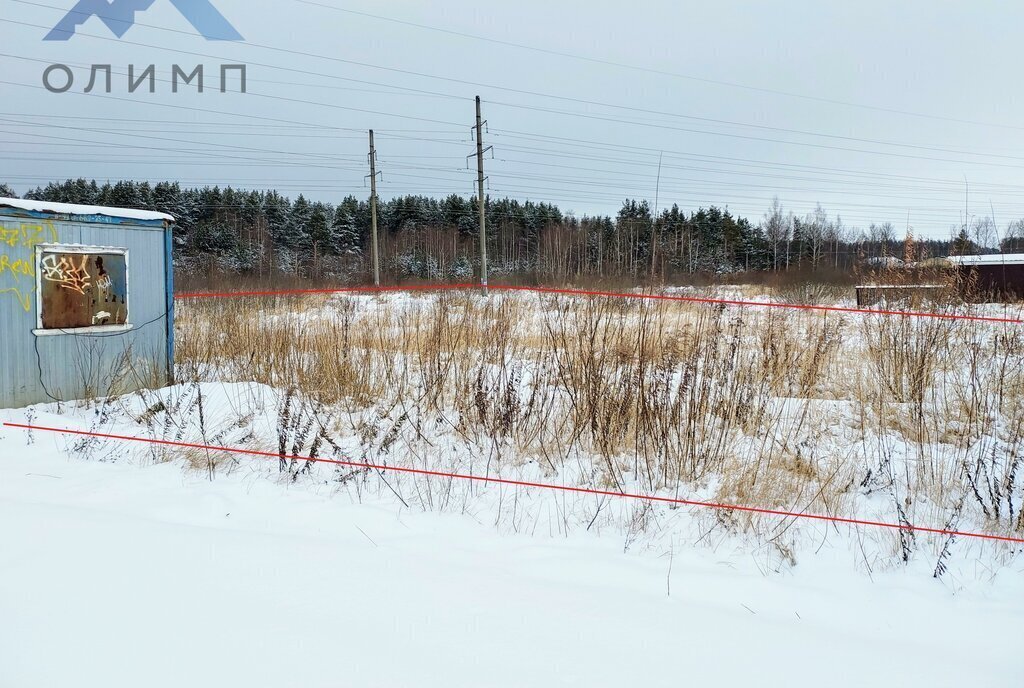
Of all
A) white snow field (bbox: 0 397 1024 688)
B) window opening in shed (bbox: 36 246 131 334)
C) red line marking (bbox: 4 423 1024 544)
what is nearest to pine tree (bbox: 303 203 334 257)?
window opening in shed (bbox: 36 246 131 334)

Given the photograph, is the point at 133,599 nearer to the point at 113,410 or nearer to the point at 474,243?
the point at 113,410

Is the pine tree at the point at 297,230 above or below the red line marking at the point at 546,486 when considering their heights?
above

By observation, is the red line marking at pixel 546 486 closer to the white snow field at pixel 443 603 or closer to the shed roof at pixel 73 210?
the white snow field at pixel 443 603

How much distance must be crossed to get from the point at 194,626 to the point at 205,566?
A: 0.47 m

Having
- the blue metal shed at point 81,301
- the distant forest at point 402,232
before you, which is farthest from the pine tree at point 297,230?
the blue metal shed at point 81,301

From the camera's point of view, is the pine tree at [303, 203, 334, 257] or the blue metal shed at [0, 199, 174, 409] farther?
the pine tree at [303, 203, 334, 257]

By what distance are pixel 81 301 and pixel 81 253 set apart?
463mm

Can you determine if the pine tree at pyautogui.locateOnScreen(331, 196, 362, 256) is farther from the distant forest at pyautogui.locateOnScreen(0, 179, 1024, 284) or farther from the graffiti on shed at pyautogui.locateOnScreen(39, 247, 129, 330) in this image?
the graffiti on shed at pyautogui.locateOnScreen(39, 247, 129, 330)

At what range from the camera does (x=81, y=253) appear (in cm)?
586

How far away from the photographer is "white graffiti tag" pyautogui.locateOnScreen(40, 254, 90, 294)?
561 centimetres

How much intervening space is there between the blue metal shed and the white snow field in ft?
9.12

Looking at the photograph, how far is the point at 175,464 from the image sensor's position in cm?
409

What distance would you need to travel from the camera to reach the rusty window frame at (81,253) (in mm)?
5543

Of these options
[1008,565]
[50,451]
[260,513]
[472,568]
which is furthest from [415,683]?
[50,451]
